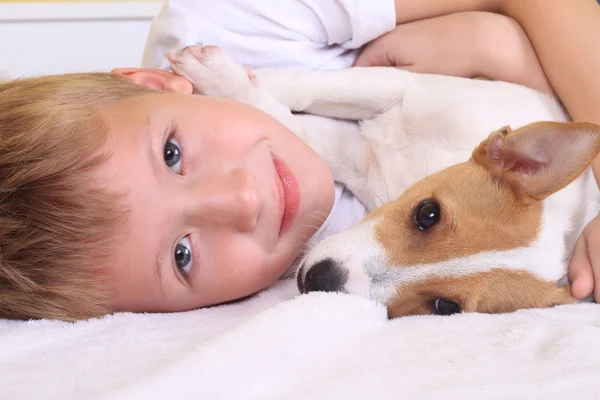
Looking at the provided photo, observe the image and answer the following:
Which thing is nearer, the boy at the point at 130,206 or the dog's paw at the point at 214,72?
the boy at the point at 130,206

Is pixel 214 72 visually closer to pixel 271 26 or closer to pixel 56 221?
pixel 271 26

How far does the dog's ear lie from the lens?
1202 millimetres

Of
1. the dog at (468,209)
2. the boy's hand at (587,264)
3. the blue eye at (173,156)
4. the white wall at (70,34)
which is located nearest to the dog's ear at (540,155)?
the dog at (468,209)

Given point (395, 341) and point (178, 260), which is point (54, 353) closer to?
point (178, 260)

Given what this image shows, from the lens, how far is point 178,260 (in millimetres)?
1290

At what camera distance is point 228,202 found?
4.03 ft

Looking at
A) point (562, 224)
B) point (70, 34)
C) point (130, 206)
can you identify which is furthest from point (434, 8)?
point (70, 34)

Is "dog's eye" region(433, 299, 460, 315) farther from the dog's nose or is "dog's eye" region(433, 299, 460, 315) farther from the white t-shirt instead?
the white t-shirt

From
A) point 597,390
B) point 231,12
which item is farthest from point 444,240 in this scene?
point 231,12

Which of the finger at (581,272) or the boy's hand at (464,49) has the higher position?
the boy's hand at (464,49)

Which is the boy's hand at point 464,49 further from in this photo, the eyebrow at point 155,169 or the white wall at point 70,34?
the white wall at point 70,34

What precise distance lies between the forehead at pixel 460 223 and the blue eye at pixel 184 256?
42 centimetres

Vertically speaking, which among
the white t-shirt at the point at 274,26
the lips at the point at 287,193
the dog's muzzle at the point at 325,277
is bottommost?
the dog's muzzle at the point at 325,277

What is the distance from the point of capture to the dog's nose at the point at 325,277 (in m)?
1.22
